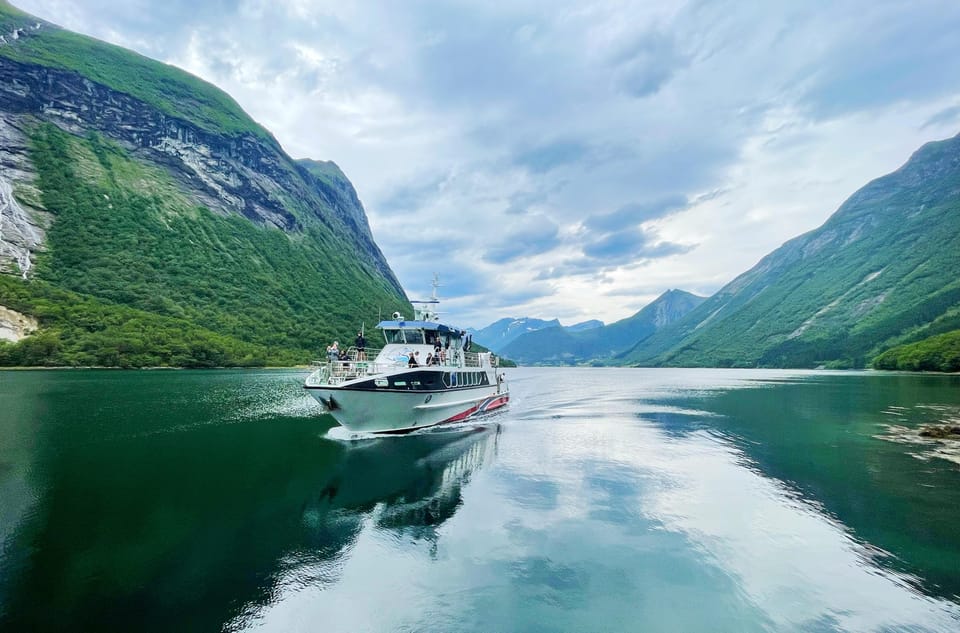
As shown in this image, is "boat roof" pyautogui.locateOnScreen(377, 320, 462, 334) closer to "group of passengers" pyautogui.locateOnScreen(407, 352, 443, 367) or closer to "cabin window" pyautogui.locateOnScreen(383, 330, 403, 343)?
"cabin window" pyautogui.locateOnScreen(383, 330, 403, 343)

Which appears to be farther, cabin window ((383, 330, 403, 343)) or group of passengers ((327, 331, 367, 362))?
cabin window ((383, 330, 403, 343))

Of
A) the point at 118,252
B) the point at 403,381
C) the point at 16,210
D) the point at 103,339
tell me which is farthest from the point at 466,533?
the point at 16,210

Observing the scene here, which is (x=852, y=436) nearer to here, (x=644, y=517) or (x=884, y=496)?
(x=884, y=496)

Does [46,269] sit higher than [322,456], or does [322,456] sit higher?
[46,269]

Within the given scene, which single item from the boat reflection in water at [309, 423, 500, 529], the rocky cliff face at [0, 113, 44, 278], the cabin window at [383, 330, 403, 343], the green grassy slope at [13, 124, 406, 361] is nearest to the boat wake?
the boat reflection in water at [309, 423, 500, 529]

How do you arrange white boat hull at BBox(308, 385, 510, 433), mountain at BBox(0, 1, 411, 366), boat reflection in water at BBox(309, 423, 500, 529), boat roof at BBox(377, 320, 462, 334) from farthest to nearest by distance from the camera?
mountain at BBox(0, 1, 411, 366)
boat roof at BBox(377, 320, 462, 334)
white boat hull at BBox(308, 385, 510, 433)
boat reflection in water at BBox(309, 423, 500, 529)

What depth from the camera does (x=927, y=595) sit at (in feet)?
37.5

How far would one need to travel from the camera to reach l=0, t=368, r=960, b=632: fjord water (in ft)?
34.7

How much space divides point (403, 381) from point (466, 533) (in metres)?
15.2

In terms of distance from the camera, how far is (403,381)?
97.1 ft

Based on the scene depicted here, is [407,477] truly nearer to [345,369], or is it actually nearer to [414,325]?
[345,369]

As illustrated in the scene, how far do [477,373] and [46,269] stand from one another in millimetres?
143264

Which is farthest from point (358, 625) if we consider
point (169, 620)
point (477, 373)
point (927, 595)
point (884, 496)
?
point (477, 373)

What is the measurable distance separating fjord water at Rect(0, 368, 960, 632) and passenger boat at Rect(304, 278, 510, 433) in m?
2.15
